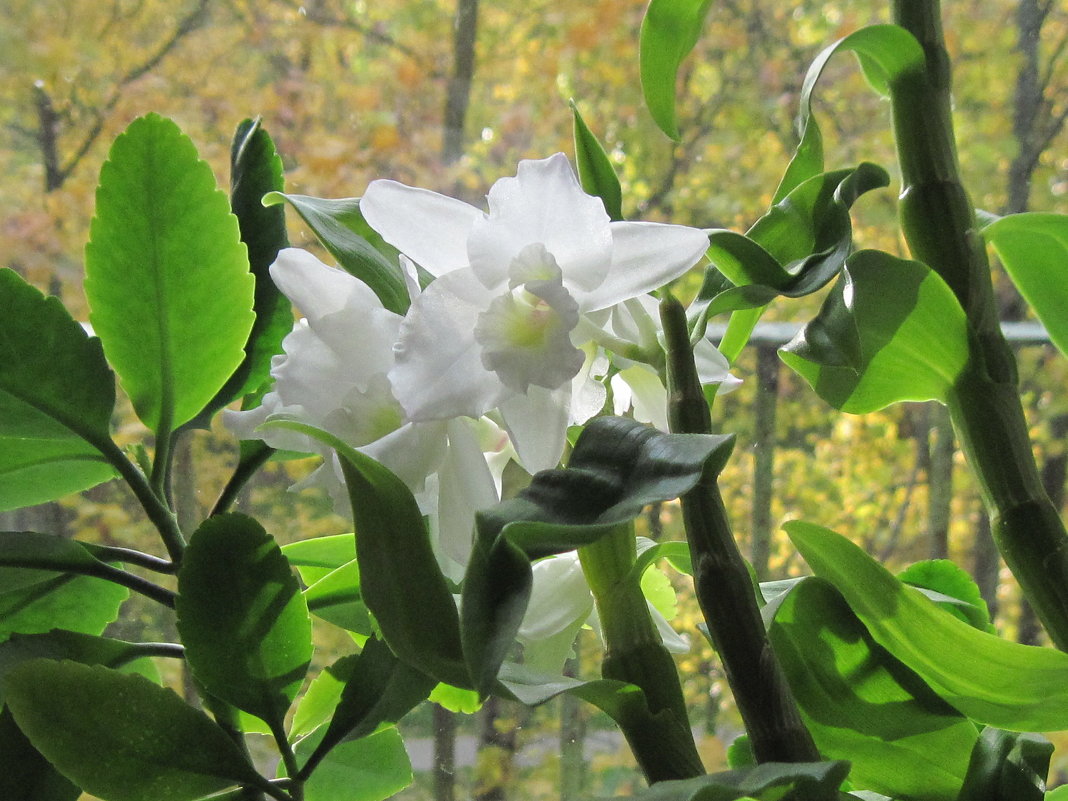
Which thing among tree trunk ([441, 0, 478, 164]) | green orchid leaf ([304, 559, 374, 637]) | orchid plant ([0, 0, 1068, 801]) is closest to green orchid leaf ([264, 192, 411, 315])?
orchid plant ([0, 0, 1068, 801])

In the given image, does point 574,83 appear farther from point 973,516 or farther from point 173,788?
point 173,788

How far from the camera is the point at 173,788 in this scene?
10.8 inches

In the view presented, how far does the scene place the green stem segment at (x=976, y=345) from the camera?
0.30m

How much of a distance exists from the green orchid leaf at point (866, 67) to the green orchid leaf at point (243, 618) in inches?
8.4

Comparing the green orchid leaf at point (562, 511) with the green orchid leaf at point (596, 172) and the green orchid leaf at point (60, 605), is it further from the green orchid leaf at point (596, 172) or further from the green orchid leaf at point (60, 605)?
the green orchid leaf at point (60, 605)

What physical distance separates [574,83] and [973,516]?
1039mm

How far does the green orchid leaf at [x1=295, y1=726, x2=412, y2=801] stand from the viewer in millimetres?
378

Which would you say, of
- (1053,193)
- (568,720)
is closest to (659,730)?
(568,720)

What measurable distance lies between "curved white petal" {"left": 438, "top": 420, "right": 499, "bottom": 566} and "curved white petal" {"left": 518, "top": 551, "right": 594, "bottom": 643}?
0.05m

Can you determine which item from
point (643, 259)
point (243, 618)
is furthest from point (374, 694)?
point (643, 259)

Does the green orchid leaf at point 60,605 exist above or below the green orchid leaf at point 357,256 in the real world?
below

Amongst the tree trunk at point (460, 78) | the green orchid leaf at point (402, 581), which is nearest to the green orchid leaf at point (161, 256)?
the green orchid leaf at point (402, 581)

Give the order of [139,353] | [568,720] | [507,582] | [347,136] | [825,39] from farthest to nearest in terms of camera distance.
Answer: [825,39] → [347,136] → [568,720] → [139,353] → [507,582]

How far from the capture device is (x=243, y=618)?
0.93 ft
